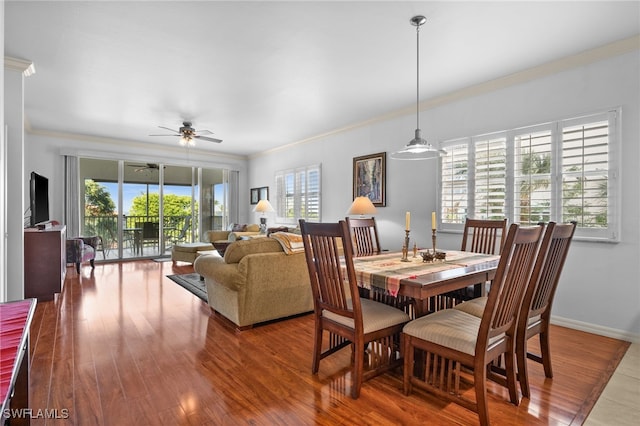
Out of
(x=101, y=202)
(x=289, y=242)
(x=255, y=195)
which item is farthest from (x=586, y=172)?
(x=101, y=202)

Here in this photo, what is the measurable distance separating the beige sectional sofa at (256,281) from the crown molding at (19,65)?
2.57 meters

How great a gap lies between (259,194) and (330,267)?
A: 20.6 feet

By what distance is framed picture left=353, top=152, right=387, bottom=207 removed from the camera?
4926 millimetres

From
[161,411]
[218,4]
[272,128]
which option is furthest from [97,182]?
[161,411]

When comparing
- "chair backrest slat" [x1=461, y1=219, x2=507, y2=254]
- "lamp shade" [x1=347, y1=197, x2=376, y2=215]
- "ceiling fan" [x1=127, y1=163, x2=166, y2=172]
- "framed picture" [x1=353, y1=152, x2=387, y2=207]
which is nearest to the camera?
"chair backrest slat" [x1=461, y1=219, x2=507, y2=254]

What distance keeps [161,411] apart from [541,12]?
362cm

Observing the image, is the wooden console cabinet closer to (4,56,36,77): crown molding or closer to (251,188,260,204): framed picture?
(4,56,36,77): crown molding

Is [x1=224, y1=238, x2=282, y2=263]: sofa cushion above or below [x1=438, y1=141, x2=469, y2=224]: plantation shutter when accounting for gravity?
below

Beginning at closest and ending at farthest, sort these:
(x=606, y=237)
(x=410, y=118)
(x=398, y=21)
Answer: (x=398, y=21) → (x=606, y=237) → (x=410, y=118)

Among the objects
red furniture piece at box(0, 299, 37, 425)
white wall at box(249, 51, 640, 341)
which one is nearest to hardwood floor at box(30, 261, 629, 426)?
white wall at box(249, 51, 640, 341)

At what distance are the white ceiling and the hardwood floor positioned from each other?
253 cm

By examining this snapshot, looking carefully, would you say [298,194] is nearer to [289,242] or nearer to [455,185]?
[455,185]

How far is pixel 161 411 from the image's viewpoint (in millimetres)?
1813

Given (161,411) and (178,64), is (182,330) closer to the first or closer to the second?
(161,411)
